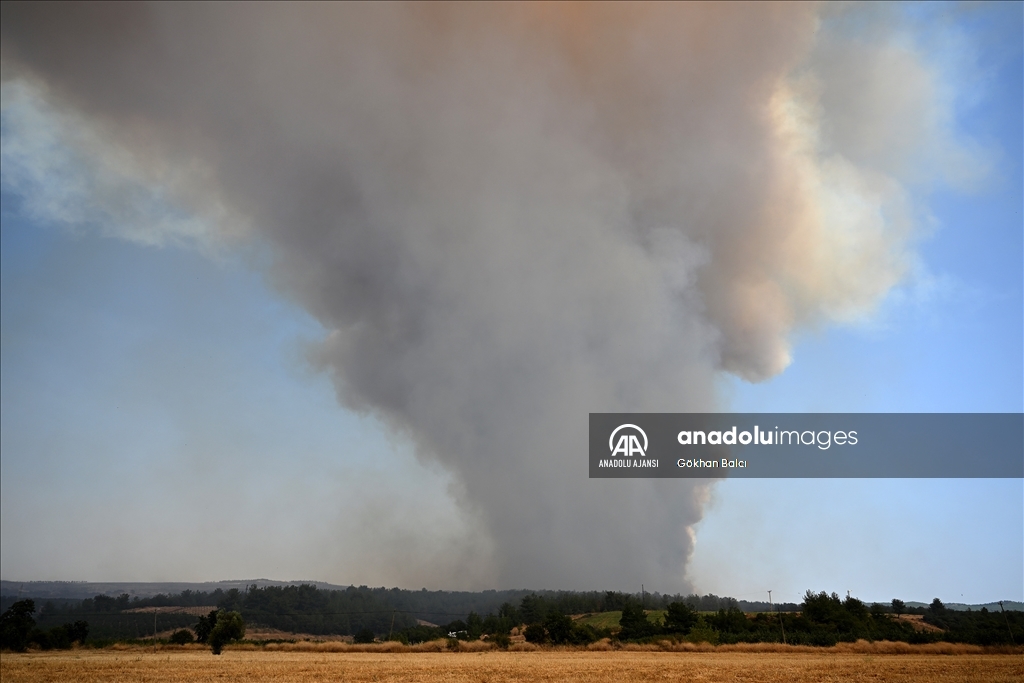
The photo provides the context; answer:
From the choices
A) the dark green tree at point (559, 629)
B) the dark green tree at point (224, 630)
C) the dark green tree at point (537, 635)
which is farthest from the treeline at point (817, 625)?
the dark green tree at point (224, 630)

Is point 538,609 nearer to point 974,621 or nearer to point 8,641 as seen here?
point 974,621

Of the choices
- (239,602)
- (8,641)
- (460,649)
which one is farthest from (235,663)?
(239,602)

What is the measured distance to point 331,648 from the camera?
215ft

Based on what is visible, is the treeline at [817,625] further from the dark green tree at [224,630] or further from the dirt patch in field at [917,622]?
the dark green tree at [224,630]

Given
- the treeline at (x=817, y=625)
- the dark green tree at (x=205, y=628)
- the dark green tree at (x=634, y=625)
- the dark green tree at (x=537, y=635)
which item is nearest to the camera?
the treeline at (x=817, y=625)

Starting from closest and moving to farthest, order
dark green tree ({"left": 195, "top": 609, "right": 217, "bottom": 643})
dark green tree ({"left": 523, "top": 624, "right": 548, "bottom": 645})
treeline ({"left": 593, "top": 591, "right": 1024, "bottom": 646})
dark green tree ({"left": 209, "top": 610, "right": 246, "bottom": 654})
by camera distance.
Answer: dark green tree ({"left": 209, "top": 610, "right": 246, "bottom": 654})
treeline ({"left": 593, "top": 591, "right": 1024, "bottom": 646})
dark green tree ({"left": 523, "top": 624, "right": 548, "bottom": 645})
dark green tree ({"left": 195, "top": 609, "right": 217, "bottom": 643})

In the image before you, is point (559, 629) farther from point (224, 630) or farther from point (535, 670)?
point (224, 630)

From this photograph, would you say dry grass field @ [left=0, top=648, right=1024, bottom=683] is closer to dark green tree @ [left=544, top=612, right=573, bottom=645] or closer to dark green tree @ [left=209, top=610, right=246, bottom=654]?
dark green tree @ [left=209, top=610, right=246, bottom=654]

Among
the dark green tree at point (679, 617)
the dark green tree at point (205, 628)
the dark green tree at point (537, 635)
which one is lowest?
the dark green tree at point (205, 628)

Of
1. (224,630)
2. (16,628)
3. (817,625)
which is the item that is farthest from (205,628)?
(817,625)

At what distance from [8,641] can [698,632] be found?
68.8 metres

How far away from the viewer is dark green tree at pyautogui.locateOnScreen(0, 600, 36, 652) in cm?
5872

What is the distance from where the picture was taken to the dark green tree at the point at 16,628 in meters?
58.7

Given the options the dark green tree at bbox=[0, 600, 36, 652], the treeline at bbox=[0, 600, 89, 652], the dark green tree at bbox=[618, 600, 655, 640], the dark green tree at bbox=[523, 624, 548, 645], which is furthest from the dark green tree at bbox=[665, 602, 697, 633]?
the dark green tree at bbox=[0, 600, 36, 652]
